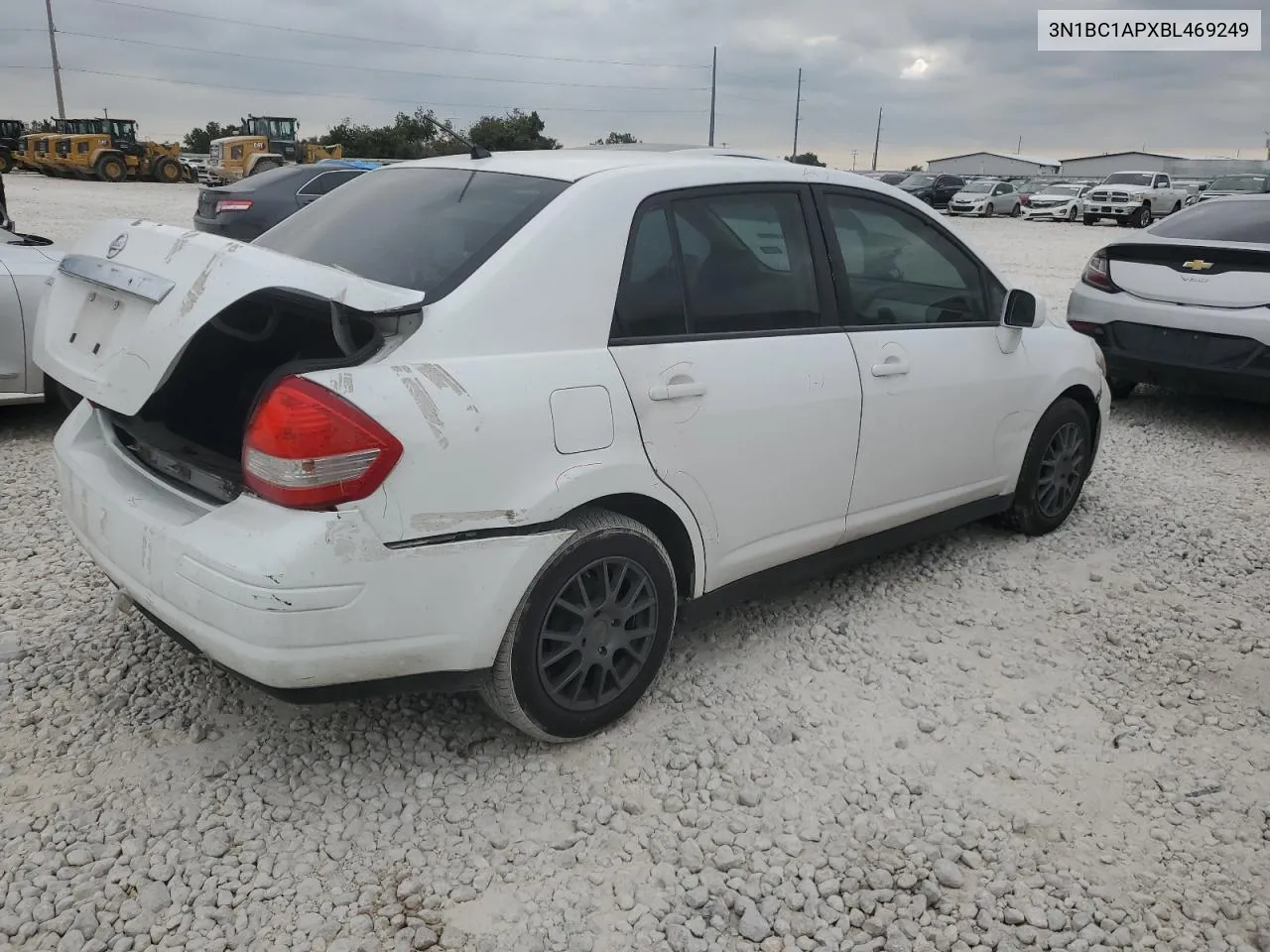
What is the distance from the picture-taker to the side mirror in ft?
13.1

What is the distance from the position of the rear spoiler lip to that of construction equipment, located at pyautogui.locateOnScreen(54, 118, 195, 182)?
3781 cm

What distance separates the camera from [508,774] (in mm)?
2787

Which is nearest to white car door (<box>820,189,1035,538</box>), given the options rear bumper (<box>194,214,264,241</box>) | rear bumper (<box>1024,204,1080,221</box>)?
rear bumper (<box>194,214,264,241</box>)

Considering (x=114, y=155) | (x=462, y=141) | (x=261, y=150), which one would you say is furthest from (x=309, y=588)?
(x=114, y=155)

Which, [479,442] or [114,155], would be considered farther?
[114,155]

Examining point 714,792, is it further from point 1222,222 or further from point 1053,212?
point 1053,212

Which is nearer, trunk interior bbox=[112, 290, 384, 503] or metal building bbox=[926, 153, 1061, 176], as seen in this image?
trunk interior bbox=[112, 290, 384, 503]

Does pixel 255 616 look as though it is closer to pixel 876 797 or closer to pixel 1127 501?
pixel 876 797

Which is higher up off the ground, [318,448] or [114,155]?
[114,155]

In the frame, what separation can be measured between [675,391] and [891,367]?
104cm

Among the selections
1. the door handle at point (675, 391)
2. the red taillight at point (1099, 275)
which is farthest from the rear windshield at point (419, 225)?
the red taillight at point (1099, 275)

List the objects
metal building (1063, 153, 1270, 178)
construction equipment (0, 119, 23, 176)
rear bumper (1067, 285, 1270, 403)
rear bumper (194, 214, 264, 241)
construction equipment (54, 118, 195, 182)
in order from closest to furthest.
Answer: rear bumper (1067, 285, 1270, 403)
rear bumper (194, 214, 264, 241)
construction equipment (54, 118, 195, 182)
construction equipment (0, 119, 23, 176)
metal building (1063, 153, 1270, 178)

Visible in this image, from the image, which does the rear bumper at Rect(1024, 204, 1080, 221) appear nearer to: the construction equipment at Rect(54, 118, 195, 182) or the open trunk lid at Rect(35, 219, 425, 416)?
the construction equipment at Rect(54, 118, 195, 182)

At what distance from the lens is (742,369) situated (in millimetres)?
3027
